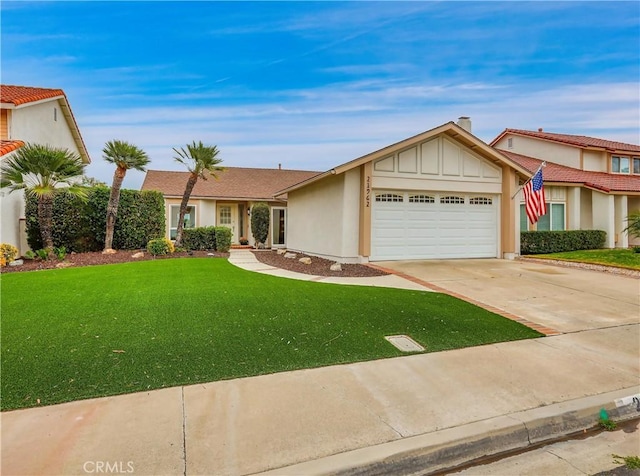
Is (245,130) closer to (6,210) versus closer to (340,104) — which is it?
(340,104)

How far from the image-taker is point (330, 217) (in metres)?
13.1

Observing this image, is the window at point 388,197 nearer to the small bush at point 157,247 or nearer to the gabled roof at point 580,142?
the small bush at point 157,247

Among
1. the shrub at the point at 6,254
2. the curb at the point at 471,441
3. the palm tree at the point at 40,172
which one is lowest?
the curb at the point at 471,441

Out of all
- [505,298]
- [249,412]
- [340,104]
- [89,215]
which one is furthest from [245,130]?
[249,412]

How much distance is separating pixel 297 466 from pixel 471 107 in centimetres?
1803

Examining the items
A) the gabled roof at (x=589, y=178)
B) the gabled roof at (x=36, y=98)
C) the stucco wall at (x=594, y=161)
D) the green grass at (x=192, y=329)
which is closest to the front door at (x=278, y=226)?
the gabled roof at (x=36, y=98)

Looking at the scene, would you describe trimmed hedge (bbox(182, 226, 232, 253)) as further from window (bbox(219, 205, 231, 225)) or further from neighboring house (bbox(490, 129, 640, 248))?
neighboring house (bbox(490, 129, 640, 248))

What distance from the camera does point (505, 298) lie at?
24.7 ft

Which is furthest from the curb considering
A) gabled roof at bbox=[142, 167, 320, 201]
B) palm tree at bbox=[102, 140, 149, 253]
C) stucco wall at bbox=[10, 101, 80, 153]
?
gabled roof at bbox=[142, 167, 320, 201]

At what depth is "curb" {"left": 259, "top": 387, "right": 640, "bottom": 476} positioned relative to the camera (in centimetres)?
256

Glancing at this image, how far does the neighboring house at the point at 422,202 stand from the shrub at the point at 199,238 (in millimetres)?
5131

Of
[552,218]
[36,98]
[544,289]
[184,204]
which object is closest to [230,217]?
[184,204]

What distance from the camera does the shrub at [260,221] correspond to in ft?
63.6

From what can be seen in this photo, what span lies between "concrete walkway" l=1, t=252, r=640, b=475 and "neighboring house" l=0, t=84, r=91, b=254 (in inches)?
454
